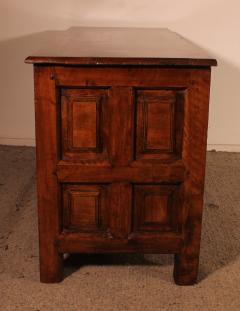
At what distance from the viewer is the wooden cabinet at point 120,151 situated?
116 centimetres

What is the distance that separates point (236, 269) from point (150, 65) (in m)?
0.63

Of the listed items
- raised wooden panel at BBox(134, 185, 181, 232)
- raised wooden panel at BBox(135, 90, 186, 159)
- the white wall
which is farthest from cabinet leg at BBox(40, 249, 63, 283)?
the white wall

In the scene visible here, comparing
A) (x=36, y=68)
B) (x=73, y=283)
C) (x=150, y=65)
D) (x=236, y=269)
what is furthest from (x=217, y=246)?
(x=36, y=68)

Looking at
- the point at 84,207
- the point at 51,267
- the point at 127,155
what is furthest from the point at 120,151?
the point at 51,267

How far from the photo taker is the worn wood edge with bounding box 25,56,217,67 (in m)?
1.13

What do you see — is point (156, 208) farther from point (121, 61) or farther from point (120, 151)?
point (121, 61)

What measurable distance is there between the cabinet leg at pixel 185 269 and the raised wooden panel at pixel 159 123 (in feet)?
0.89

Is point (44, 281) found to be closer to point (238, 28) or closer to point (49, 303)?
point (49, 303)

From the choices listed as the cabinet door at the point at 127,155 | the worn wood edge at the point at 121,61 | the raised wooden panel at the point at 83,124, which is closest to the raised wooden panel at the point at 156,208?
the cabinet door at the point at 127,155

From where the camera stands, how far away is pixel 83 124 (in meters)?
1.20

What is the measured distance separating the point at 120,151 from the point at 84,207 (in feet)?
0.57

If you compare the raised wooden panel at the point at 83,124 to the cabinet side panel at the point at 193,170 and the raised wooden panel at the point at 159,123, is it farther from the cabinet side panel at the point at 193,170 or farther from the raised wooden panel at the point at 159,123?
the cabinet side panel at the point at 193,170

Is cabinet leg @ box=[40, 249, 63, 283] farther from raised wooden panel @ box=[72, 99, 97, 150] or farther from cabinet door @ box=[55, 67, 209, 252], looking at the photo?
raised wooden panel @ box=[72, 99, 97, 150]

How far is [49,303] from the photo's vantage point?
1222mm
